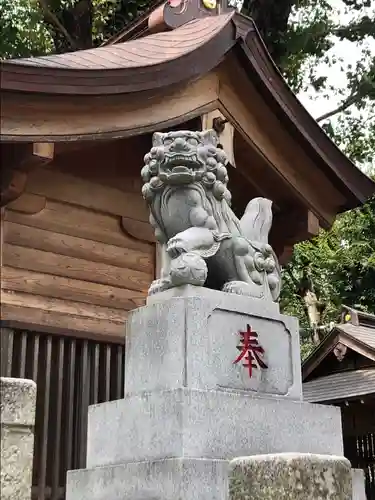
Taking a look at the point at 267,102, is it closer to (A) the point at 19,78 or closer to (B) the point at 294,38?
(A) the point at 19,78

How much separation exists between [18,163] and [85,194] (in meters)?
1.22

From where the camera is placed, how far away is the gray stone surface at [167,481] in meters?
3.97

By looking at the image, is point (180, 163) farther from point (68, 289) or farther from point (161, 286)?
point (68, 289)

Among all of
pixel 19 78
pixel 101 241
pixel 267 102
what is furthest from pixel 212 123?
pixel 19 78

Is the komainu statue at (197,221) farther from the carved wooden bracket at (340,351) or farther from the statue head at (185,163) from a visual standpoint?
the carved wooden bracket at (340,351)

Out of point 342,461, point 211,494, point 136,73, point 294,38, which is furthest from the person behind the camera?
point 294,38

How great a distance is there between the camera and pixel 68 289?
6.42 m

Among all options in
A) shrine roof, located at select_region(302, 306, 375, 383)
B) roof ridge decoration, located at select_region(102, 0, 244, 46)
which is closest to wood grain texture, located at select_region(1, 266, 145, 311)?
roof ridge decoration, located at select_region(102, 0, 244, 46)

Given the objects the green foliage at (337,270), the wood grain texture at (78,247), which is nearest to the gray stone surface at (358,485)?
the wood grain texture at (78,247)

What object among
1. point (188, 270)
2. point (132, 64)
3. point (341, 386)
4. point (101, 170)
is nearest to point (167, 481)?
point (188, 270)

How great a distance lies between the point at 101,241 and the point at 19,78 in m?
2.04

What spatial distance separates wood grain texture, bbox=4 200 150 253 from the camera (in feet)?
20.9

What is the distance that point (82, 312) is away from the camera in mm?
6453

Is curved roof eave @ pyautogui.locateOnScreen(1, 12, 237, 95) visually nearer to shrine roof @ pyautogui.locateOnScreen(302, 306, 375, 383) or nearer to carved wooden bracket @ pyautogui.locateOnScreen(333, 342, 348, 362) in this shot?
shrine roof @ pyautogui.locateOnScreen(302, 306, 375, 383)
